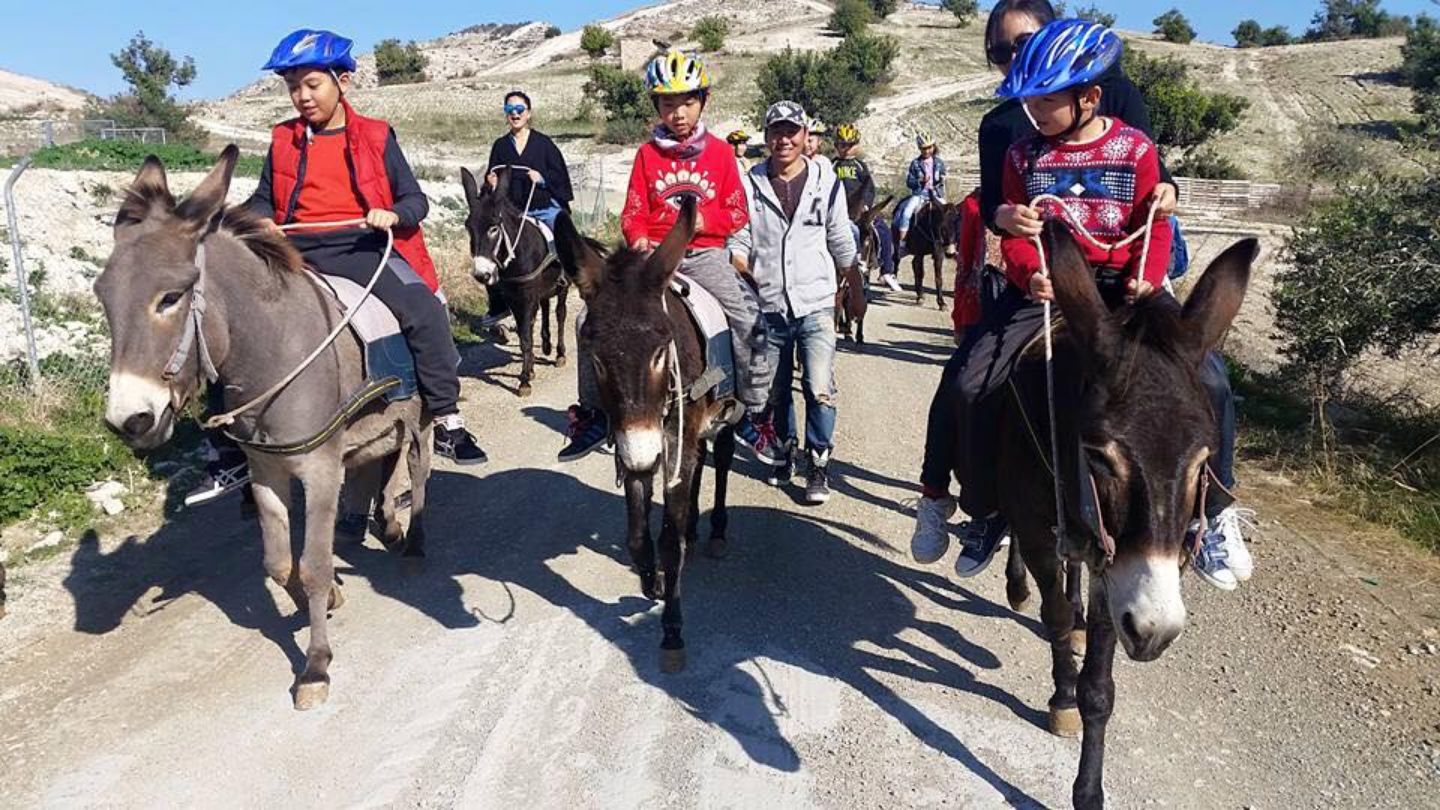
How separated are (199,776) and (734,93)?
197 feet

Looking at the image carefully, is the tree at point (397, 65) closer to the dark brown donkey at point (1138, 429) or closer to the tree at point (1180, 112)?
the tree at point (1180, 112)

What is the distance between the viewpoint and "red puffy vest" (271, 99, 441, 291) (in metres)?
4.88

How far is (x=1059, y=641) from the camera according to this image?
12.5ft

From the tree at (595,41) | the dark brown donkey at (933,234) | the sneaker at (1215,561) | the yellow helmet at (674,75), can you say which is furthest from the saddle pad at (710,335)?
the tree at (595,41)

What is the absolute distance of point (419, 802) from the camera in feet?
11.3

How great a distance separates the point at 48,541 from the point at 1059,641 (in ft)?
19.4

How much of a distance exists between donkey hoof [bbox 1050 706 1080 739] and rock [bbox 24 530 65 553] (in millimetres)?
5817

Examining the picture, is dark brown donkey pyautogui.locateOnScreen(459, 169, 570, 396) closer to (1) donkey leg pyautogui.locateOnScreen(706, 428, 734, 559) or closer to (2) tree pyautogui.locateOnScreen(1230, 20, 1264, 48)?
(1) donkey leg pyautogui.locateOnScreen(706, 428, 734, 559)

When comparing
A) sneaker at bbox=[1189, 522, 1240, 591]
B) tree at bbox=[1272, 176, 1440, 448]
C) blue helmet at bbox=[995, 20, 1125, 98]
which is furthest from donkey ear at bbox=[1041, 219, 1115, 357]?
tree at bbox=[1272, 176, 1440, 448]

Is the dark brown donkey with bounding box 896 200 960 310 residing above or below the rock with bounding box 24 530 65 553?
above

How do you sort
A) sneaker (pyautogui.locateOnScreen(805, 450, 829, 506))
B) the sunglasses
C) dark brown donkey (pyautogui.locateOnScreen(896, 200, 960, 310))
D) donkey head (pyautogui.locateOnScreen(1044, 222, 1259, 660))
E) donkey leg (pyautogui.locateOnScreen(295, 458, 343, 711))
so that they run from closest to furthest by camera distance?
donkey head (pyautogui.locateOnScreen(1044, 222, 1259, 660)) < donkey leg (pyautogui.locateOnScreen(295, 458, 343, 711)) < the sunglasses < sneaker (pyautogui.locateOnScreen(805, 450, 829, 506)) < dark brown donkey (pyautogui.locateOnScreen(896, 200, 960, 310))

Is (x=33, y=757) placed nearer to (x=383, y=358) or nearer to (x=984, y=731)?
(x=383, y=358)

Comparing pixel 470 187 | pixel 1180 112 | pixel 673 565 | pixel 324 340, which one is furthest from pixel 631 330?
pixel 1180 112

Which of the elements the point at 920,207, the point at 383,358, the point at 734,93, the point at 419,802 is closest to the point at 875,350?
the point at 920,207
